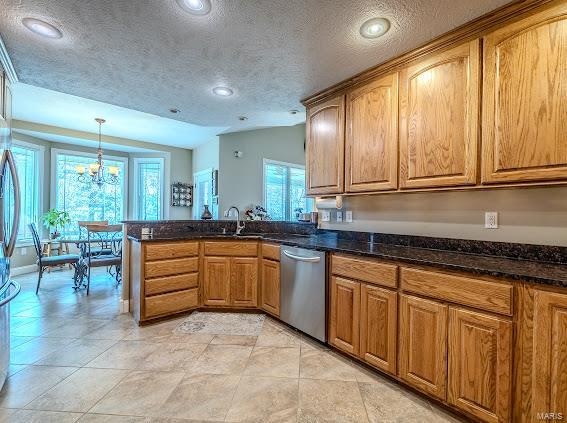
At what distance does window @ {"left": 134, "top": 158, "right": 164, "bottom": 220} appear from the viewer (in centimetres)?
650

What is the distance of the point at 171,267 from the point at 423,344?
2426 mm

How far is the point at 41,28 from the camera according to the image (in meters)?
1.84

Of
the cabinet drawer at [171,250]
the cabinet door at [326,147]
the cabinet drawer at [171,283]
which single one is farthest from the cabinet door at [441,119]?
the cabinet drawer at [171,283]

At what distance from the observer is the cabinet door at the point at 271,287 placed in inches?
114

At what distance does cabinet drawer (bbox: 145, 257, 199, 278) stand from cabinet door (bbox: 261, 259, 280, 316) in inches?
31.2

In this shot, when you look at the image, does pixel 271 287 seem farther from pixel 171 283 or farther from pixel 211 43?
pixel 211 43

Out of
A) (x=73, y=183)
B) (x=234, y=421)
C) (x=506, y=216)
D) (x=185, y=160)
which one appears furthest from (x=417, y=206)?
(x=73, y=183)

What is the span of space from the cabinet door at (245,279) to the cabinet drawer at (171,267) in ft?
1.42

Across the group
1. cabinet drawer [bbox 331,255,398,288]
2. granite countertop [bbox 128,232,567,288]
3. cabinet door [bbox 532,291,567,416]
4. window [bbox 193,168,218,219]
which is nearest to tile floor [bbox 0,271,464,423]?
cabinet door [bbox 532,291,567,416]

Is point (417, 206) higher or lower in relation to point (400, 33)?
lower

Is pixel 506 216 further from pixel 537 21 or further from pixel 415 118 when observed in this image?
pixel 537 21

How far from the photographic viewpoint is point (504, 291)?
1.35m

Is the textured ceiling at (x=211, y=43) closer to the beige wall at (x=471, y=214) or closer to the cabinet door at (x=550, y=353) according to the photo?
the beige wall at (x=471, y=214)

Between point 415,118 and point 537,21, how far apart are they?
2.52ft
